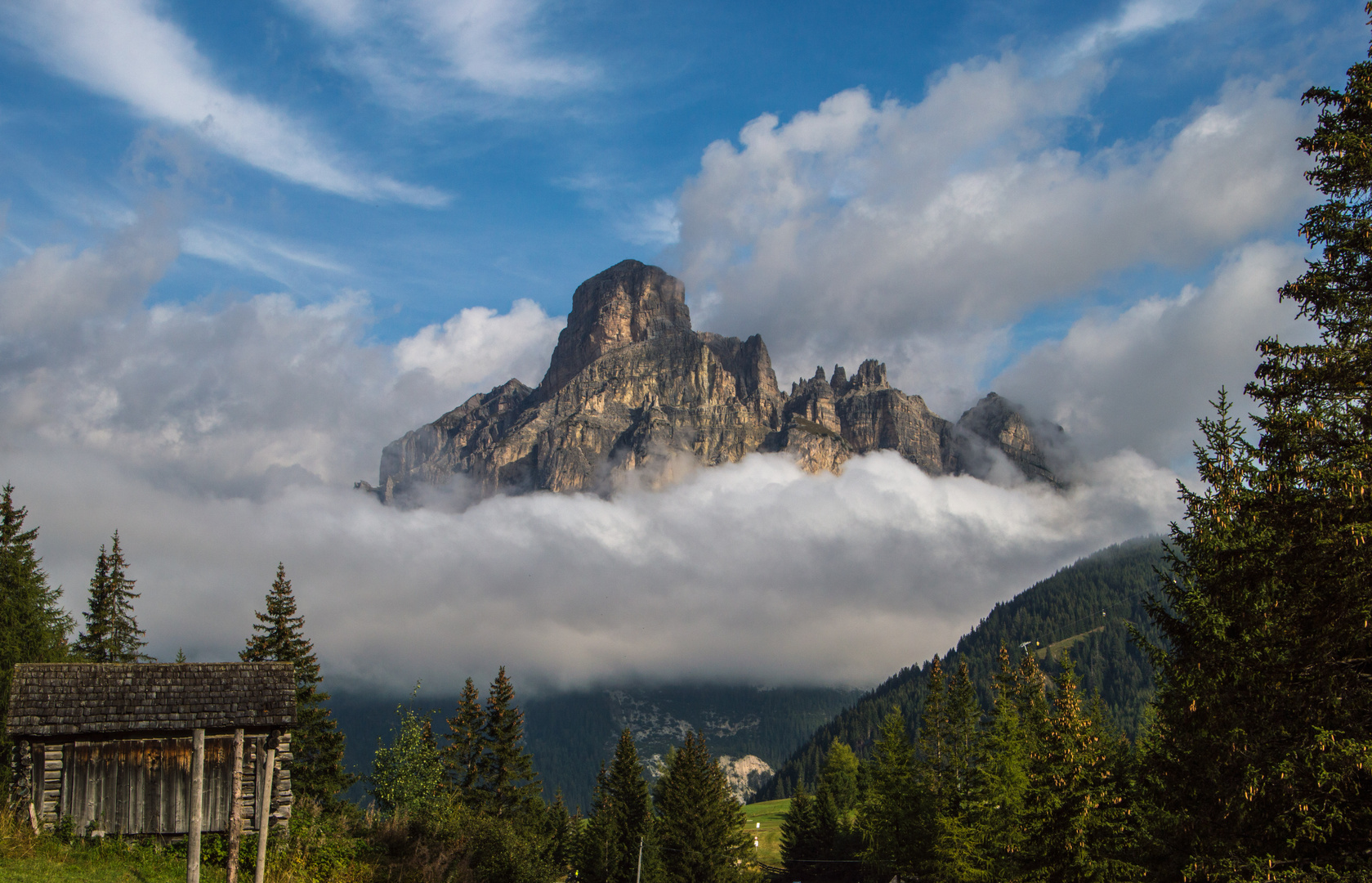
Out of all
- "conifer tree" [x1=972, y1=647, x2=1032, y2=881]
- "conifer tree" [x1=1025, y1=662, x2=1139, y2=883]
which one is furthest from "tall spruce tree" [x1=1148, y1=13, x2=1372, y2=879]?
"conifer tree" [x1=972, y1=647, x2=1032, y2=881]

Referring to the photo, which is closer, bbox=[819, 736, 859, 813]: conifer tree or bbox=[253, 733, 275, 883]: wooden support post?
bbox=[253, 733, 275, 883]: wooden support post

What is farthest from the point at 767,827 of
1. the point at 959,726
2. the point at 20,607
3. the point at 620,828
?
the point at 20,607

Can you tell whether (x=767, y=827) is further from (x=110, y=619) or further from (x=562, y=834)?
(x=110, y=619)

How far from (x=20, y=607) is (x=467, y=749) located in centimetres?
3448

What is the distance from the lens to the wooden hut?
27.4m

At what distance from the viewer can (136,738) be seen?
28422 millimetres

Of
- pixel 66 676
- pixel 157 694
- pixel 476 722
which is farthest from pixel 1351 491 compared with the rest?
pixel 476 722

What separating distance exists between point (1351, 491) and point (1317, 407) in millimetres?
1822

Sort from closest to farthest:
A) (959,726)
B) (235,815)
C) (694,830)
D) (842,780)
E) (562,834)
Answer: (235,815) → (959,726) → (694,830) → (562,834) → (842,780)

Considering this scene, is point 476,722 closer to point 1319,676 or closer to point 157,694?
point 157,694

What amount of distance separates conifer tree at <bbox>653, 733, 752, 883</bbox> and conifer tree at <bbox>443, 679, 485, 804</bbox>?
13.8 metres

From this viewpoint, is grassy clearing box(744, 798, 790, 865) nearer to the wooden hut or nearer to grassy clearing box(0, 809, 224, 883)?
the wooden hut

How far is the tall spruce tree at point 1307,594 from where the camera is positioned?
14.5 m

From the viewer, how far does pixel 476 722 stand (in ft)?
226
